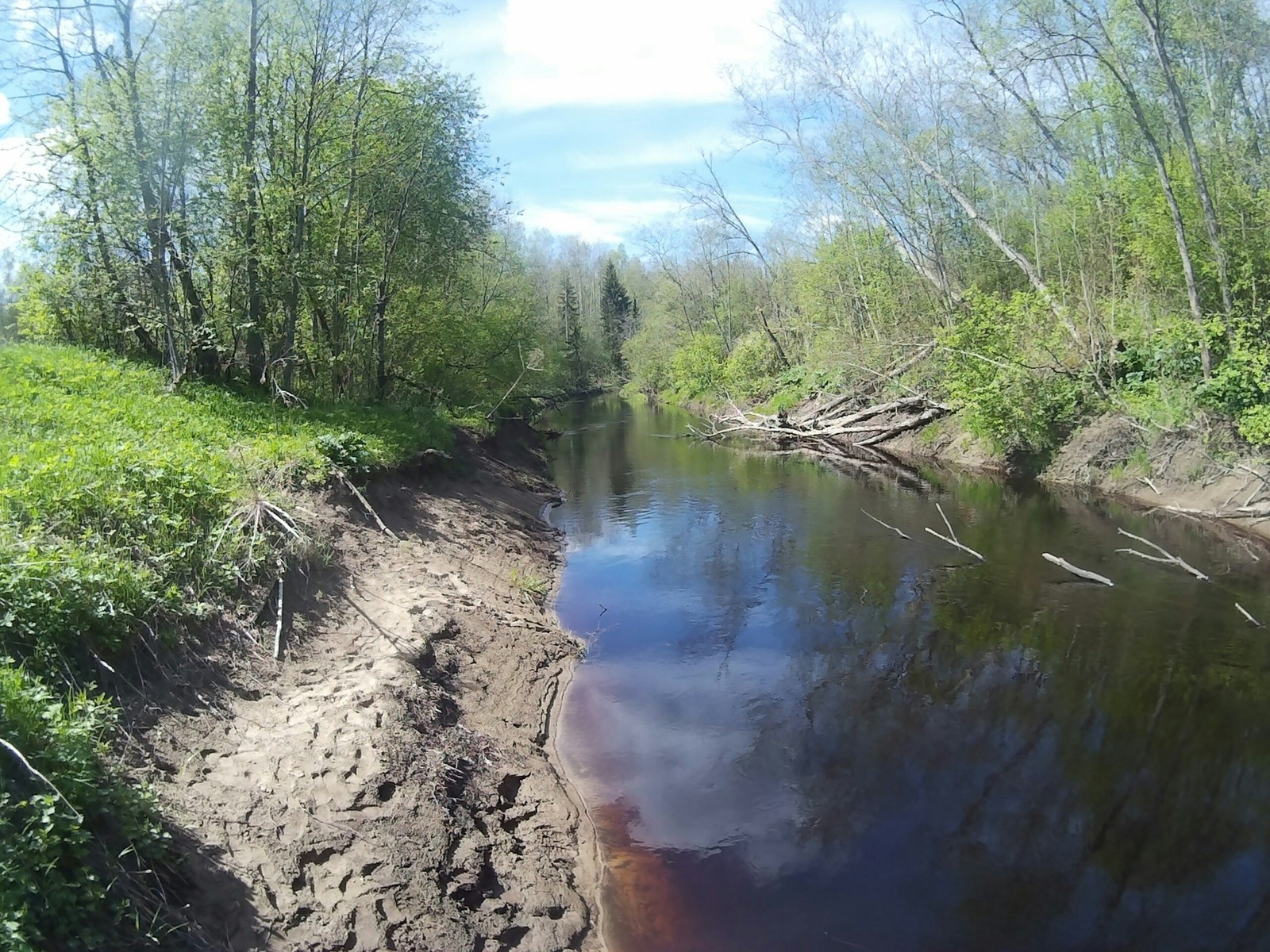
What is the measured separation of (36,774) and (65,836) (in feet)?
1.12

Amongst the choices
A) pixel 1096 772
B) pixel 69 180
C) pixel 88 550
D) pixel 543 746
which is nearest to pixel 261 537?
pixel 88 550

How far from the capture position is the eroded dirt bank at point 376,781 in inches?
194

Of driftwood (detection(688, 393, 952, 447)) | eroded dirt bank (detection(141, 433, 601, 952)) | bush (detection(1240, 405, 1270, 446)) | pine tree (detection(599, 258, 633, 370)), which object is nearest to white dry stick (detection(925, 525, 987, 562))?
bush (detection(1240, 405, 1270, 446))

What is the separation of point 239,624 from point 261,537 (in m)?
1.05

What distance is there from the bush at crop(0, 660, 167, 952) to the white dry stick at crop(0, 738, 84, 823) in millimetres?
17

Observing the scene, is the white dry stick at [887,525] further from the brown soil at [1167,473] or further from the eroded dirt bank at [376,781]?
the eroded dirt bank at [376,781]

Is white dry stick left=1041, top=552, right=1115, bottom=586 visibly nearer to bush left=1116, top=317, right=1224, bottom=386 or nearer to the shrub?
bush left=1116, top=317, right=1224, bottom=386

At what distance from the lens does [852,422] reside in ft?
107

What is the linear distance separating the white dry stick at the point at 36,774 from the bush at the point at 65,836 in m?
0.02

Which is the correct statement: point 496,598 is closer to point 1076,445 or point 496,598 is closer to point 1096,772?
point 1096,772

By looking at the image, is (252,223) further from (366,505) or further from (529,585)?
(529,585)

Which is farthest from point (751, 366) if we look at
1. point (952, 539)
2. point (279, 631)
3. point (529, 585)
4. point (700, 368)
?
point (279, 631)

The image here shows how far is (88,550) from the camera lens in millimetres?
6070

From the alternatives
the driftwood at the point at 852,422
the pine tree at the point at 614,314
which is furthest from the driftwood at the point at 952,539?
the pine tree at the point at 614,314
